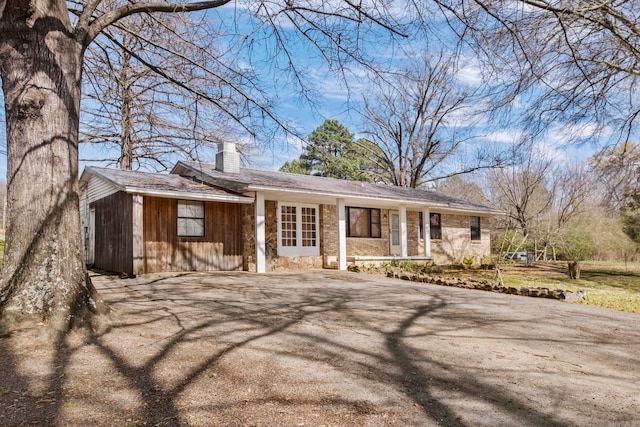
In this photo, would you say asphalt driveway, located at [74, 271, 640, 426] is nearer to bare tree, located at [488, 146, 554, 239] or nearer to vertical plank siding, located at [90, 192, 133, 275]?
vertical plank siding, located at [90, 192, 133, 275]

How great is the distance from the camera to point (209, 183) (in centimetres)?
1376

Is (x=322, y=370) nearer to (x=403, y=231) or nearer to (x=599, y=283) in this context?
(x=599, y=283)

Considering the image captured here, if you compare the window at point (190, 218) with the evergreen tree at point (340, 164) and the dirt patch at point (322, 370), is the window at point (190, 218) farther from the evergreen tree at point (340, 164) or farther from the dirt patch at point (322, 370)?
the evergreen tree at point (340, 164)

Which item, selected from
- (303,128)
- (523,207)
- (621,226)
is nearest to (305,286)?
(303,128)

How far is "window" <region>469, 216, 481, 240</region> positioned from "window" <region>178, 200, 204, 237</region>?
14.5m

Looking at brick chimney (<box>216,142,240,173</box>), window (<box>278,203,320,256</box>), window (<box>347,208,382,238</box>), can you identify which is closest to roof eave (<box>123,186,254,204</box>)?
window (<box>278,203,320,256</box>)

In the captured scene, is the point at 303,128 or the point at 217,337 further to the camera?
the point at 303,128

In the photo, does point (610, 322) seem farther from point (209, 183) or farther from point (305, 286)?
point (209, 183)

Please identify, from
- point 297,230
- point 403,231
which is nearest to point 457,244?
point 403,231

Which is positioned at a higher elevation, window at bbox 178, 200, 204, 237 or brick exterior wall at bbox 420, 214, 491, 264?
window at bbox 178, 200, 204, 237

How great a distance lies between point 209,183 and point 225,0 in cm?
890

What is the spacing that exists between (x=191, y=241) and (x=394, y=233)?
9.30 metres

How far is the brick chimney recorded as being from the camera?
47.8ft

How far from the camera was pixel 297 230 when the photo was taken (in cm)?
1488
